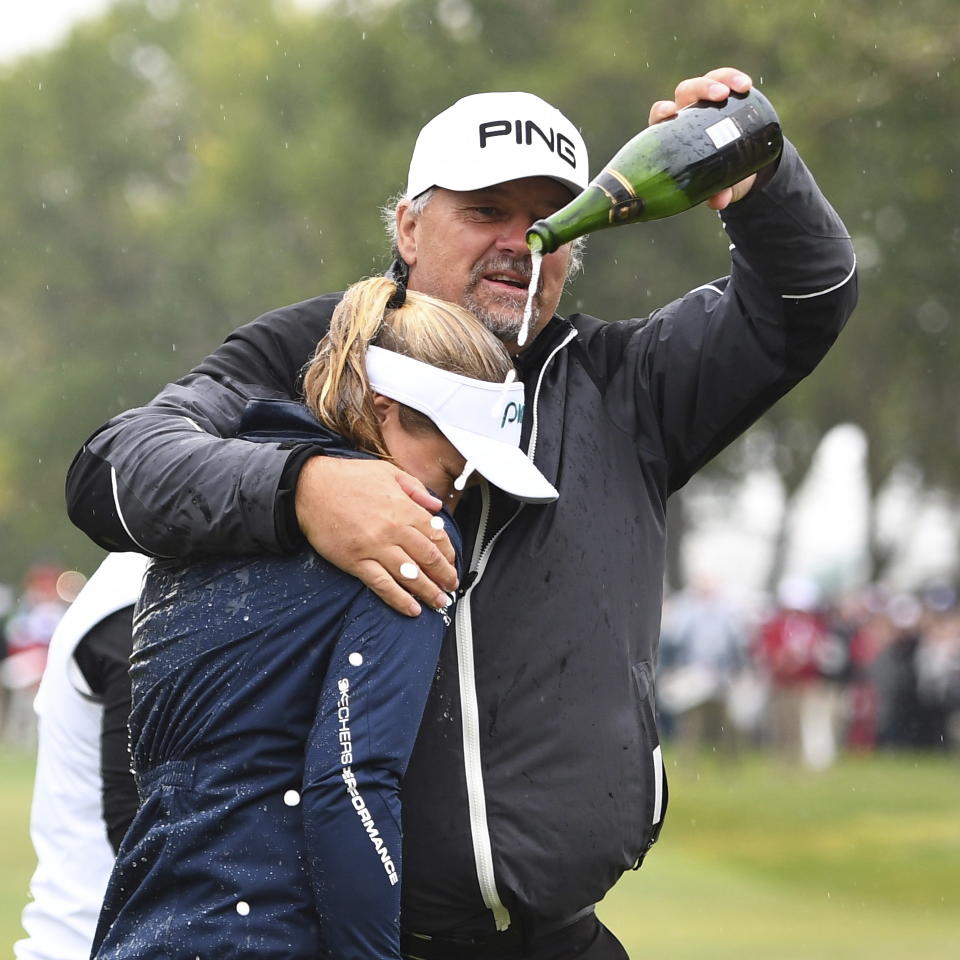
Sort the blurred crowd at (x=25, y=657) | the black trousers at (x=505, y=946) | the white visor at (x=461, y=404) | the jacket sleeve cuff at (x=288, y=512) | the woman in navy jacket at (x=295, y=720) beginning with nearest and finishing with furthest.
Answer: the woman in navy jacket at (x=295, y=720)
the jacket sleeve cuff at (x=288, y=512)
the white visor at (x=461, y=404)
the black trousers at (x=505, y=946)
the blurred crowd at (x=25, y=657)

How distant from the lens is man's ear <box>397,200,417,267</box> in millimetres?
4250

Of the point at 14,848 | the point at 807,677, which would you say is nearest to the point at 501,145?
the point at 14,848

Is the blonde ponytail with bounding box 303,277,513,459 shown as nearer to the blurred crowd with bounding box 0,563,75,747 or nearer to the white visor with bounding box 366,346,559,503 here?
the white visor with bounding box 366,346,559,503

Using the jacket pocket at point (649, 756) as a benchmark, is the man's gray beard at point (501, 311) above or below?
above

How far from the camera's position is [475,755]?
3588 mm

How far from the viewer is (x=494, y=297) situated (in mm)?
4039

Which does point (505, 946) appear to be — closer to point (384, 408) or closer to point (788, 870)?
point (384, 408)

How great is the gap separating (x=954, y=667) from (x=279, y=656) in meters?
22.7

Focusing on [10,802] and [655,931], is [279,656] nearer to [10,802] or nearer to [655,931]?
[655,931]

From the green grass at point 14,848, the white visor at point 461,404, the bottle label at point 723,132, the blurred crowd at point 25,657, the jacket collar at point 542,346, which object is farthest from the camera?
the blurred crowd at point 25,657

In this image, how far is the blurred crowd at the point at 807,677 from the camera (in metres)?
23.5

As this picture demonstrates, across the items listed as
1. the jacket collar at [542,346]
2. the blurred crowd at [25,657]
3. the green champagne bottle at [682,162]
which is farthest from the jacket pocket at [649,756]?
the blurred crowd at [25,657]

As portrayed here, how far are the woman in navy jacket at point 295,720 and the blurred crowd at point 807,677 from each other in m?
19.8

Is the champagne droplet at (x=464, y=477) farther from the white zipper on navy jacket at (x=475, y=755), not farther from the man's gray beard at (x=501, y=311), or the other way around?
the man's gray beard at (x=501, y=311)
